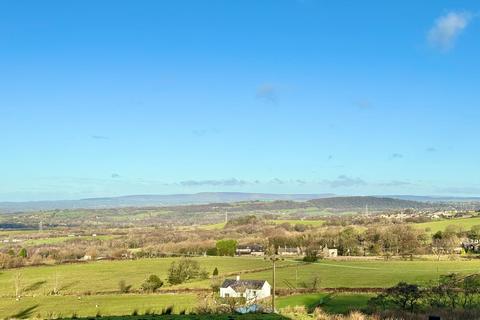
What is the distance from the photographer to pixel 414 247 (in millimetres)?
88312

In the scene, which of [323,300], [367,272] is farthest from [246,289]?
[367,272]

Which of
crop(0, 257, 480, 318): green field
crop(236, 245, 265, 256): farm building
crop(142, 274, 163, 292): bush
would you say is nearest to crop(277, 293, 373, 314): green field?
crop(0, 257, 480, 318): green field

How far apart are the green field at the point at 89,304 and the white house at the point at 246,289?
3.48 meters

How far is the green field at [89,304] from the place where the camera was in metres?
46.7

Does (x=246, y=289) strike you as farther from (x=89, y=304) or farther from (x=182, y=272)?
(x=89, y=304)

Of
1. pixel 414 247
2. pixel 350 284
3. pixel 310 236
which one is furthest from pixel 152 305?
pixel 310 236

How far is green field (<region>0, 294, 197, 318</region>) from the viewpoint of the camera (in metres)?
46.7

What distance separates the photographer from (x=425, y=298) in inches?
1208

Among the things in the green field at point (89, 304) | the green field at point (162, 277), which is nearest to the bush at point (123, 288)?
the green field at point (162, 277)

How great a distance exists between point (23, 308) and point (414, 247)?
61.1 metres

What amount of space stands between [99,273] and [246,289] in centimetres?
3151

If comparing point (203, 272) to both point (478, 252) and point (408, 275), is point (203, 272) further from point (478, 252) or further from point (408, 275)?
point (478, 252)

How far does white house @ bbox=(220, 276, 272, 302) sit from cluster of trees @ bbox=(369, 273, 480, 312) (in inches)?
863

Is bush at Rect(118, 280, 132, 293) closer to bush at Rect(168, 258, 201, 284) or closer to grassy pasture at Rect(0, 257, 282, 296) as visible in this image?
grassy pasture at Rect(0, 257, 282, 296)
